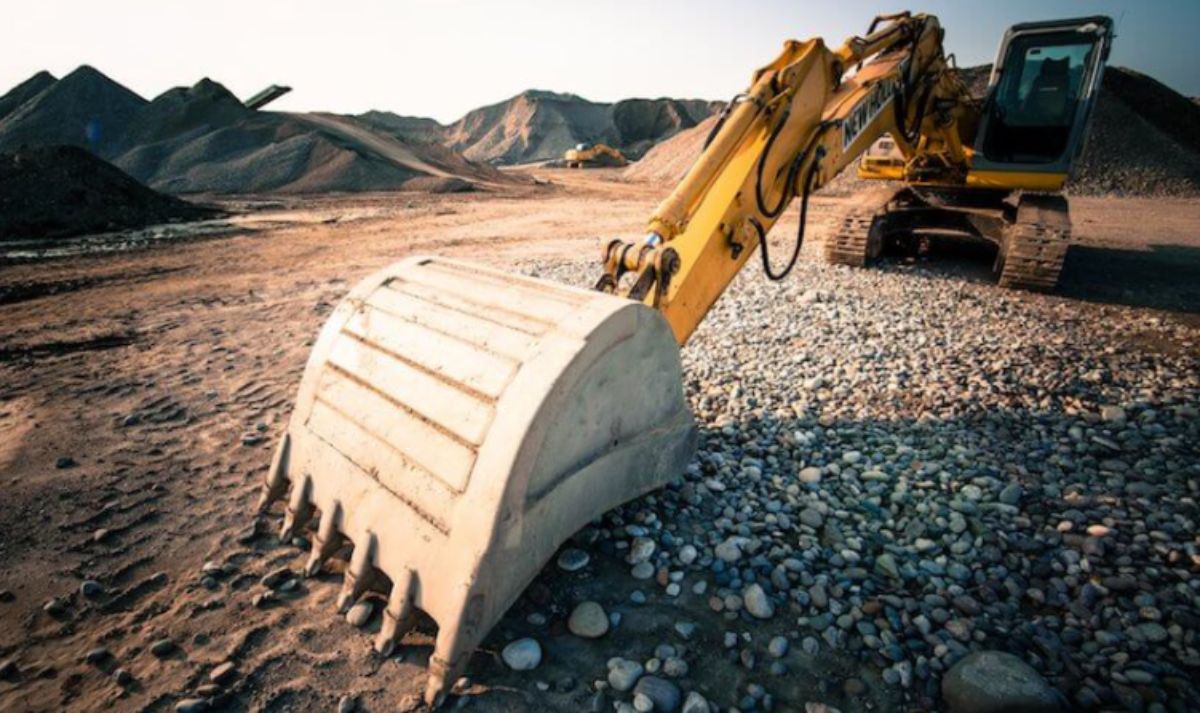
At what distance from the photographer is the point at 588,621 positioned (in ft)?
8.04

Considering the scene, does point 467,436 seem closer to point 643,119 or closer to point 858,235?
point 858,235

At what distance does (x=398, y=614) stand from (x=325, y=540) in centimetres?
69

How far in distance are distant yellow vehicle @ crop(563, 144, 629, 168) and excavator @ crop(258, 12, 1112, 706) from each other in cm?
3911

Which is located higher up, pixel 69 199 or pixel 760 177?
pixel 760 177

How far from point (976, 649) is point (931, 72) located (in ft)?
20.7

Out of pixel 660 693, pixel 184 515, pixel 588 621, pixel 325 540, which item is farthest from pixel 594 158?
pixel 660 693

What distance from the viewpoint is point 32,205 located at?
12.8 metres

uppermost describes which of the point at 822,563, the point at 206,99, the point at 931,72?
the point at 206,99

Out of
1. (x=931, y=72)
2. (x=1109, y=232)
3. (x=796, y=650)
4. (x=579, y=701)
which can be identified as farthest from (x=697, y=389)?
(x=1109, y=232)

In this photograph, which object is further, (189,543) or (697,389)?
(697,389)

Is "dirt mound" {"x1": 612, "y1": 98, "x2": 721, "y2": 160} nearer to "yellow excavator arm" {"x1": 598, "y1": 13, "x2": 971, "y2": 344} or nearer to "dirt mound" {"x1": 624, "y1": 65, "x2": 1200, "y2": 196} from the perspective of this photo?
"dirt mound" {"x1": 624, "y1": 65, "x2": 1200, "y2": 196}

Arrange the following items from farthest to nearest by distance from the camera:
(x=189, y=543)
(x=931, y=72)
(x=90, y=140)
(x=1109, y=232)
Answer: (x=90, y=140), (x=1109, y=232), (x=931, y=72), (x=189, y=543)

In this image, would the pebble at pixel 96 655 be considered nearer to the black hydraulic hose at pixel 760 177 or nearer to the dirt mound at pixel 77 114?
the black hydraulic hose at pixel 760 177

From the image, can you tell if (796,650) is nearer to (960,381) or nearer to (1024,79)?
(960,381)
